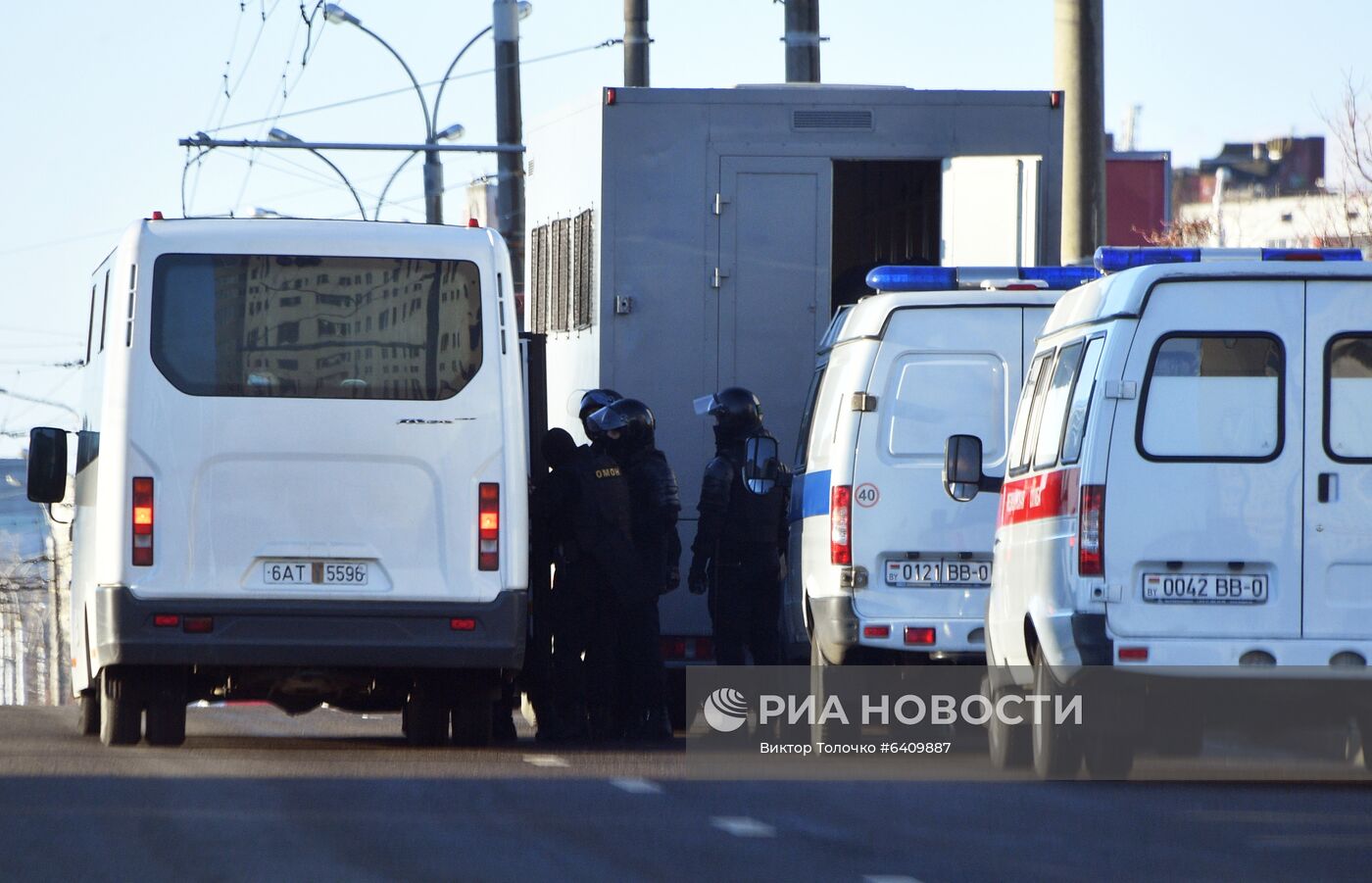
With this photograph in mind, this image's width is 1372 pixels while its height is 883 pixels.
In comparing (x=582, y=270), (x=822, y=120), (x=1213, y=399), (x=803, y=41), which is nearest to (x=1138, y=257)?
(x=1213, y=399)

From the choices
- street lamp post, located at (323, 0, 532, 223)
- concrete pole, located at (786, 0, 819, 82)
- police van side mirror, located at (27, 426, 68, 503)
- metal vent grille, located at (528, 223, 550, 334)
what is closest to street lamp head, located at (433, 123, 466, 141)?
street lamp post, located at (323, 0, 532, 223)

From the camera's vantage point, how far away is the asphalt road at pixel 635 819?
8.53 m

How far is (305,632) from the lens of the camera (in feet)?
43.5

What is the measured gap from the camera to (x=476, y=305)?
13.7 metres

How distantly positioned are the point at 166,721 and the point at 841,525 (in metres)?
3.73

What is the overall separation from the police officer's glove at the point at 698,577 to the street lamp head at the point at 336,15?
2043cm

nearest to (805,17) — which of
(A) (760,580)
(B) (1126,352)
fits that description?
(A) (760,580)

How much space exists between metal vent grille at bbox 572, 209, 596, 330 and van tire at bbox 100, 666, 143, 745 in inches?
173

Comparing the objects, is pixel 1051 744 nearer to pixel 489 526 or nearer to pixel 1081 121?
pixel 489 526

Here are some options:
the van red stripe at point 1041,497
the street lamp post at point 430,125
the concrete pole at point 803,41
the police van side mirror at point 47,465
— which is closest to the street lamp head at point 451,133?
the street lamp post at point 430,125

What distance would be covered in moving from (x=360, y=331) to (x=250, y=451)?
84cm

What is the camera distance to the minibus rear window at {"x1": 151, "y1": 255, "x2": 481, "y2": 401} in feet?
44.3

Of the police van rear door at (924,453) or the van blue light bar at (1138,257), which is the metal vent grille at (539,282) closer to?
the police van rear door at (924,453)

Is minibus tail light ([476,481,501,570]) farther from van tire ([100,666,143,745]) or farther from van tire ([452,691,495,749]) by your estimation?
van tire ([100,666,143,745])
